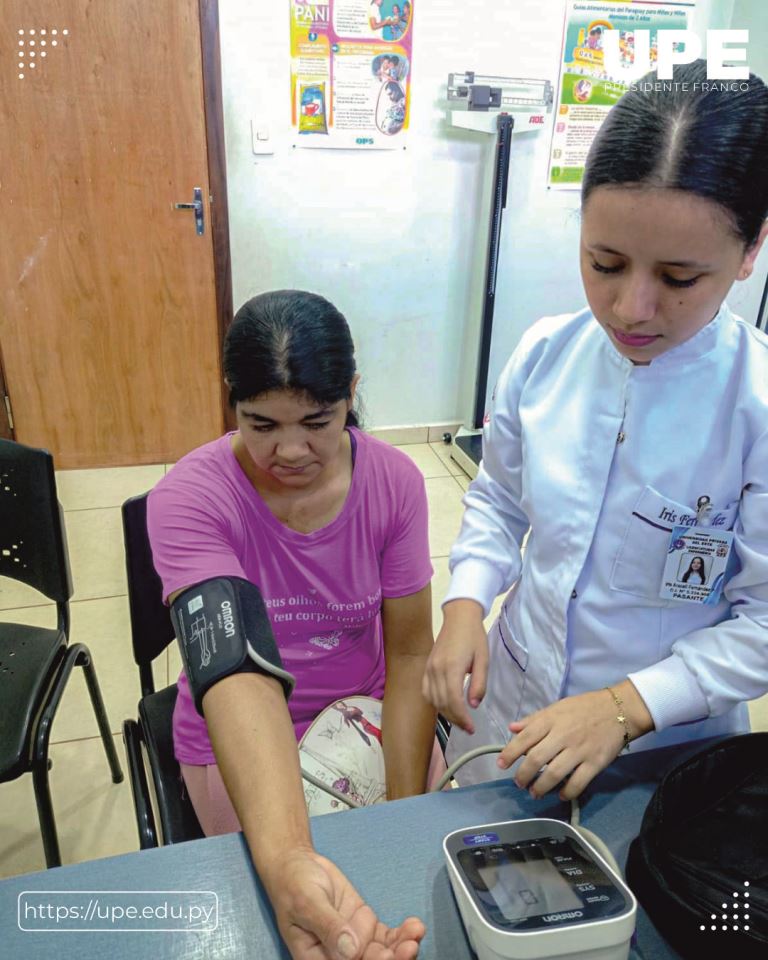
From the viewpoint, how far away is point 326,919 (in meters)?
0.55

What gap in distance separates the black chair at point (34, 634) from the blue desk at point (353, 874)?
2.13 ft

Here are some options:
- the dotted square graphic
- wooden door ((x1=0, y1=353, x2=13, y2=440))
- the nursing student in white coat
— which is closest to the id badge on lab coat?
the nursing student in white coat

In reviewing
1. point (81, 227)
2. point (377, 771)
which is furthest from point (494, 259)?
point (377, 771)

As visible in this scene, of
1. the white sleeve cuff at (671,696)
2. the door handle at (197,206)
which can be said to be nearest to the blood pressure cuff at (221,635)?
the white sleeve cuff at (671,696)

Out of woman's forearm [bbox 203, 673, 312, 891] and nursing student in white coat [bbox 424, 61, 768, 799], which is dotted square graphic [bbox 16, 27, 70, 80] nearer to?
nursing student in white coat [bbox 424, 61, 768, 799]

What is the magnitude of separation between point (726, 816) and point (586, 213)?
55 cm

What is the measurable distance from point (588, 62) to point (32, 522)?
8.99 feet

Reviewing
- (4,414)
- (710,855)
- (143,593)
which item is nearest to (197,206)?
(4,414)

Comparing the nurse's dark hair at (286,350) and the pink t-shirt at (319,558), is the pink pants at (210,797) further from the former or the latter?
the nurse's dark hair at (286,350)

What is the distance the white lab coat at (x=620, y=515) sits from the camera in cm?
72

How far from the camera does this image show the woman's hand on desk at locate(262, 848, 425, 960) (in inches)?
21.2

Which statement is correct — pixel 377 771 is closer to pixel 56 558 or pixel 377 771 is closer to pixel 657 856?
pixel 657 856

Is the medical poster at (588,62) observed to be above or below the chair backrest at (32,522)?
above

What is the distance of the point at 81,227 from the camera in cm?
271
